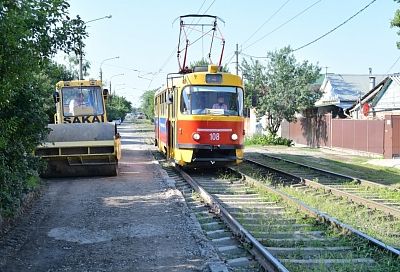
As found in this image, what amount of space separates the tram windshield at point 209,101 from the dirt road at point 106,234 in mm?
3411

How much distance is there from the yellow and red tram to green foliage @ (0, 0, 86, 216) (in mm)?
6761

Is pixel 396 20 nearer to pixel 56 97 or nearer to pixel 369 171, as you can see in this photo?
pixel 369 171

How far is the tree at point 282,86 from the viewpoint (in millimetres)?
36062

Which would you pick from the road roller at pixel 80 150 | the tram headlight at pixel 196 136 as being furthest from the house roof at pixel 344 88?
the road roller at pixel 80 150

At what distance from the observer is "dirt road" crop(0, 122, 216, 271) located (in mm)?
6668

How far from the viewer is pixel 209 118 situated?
15156 mm

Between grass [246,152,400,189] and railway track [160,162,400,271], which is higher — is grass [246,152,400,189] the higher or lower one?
the lower one

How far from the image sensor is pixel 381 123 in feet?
90.1

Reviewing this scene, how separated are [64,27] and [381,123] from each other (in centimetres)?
2345

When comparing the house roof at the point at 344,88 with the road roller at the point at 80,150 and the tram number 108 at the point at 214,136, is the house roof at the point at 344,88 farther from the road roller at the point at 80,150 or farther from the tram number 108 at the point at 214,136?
the road roller at the point at 80,150

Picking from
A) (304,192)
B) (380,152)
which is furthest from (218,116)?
(380,152)

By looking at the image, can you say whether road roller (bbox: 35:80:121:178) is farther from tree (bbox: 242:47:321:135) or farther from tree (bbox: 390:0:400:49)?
tree (bbox: 242:47:321:135)

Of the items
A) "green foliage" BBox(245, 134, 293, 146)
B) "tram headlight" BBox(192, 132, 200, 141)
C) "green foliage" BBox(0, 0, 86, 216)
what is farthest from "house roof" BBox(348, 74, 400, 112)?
"green foliage" BBox(0, 0, 86, 216)

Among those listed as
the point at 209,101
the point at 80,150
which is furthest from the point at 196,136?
the point at 80,150
